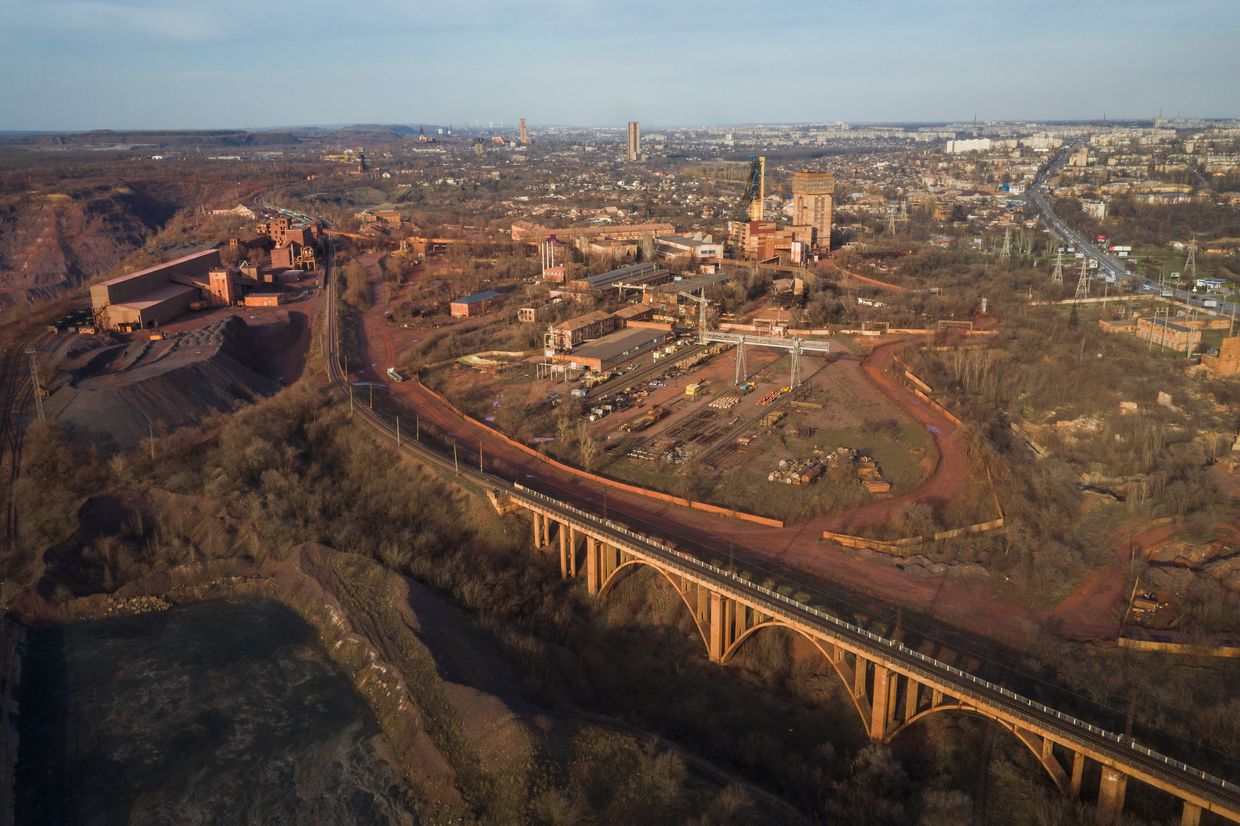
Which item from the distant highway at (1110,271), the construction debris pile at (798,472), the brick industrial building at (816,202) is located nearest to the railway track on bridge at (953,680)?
the construction debris pile at (798,472)

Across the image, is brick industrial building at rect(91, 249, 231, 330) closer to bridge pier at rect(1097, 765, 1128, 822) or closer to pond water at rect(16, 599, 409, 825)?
pond water at rect(16, 599, 409, 825)

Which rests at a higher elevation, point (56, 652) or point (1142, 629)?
point (1142, 629)

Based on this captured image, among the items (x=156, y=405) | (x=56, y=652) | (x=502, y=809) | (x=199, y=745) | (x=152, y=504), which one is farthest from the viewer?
(x=156, y=405)

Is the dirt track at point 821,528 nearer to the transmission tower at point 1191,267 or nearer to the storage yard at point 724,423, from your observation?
the storage yard at point 724,423

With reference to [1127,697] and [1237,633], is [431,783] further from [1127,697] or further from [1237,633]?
[1237,633]

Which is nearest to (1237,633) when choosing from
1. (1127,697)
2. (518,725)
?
(1127,697)

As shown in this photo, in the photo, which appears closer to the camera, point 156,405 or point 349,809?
point 349,809
